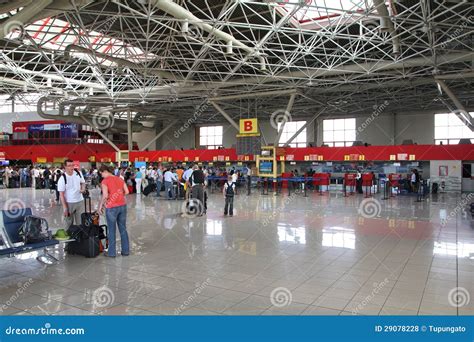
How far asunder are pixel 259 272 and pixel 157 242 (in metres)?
3.06

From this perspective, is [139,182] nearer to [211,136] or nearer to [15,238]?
[15,238]

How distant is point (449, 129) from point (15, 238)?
3388 cm

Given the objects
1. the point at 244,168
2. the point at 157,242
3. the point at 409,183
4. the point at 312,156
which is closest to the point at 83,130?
the point at 244,168

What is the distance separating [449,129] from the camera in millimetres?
31391

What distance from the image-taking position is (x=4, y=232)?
5.64 meters

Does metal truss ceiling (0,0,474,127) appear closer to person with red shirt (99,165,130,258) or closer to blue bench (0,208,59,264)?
person with red shirt (99,165,130,258)

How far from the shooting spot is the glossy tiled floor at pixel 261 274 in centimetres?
423

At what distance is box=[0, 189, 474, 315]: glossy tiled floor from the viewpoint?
423 centimetres

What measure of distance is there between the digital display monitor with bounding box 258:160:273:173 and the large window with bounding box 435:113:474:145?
16421 millimetres

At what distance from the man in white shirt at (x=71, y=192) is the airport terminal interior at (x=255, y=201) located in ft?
0.12

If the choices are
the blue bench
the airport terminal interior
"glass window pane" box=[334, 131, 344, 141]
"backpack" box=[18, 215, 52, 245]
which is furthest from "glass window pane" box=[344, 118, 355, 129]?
"backpack" box=[18, 215, 52, 245]

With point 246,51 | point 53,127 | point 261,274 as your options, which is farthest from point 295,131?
point 261,274

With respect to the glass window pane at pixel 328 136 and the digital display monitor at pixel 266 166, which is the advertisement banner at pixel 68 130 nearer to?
the digital display monitor at pixel 266 166

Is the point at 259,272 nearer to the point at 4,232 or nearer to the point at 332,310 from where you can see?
the point at 332,310
